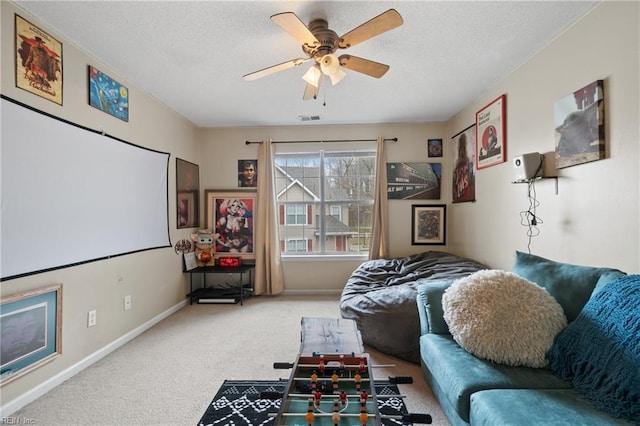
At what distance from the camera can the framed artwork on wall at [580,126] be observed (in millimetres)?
1731

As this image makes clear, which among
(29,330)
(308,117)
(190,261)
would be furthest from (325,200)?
(29,330)

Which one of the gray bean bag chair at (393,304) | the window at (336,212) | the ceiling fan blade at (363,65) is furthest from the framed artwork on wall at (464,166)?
the ceiling fan blade at (363,65)

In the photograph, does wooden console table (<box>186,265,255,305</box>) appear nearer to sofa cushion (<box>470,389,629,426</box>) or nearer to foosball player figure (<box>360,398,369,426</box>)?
foosball player figure (<box>360,398,369,426</box>)

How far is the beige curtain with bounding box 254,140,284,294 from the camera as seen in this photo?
3996mm

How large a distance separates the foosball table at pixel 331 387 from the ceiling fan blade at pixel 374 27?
5.81ft

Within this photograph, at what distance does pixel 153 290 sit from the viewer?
3.08 m

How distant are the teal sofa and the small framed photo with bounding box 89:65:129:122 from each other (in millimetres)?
2994

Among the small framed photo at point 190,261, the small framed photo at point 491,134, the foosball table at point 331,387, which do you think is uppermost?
the small framed photo at point 491,134

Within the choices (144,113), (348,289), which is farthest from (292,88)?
(348,289)

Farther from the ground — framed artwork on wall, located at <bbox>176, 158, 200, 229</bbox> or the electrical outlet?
framed artwork on wall, located at <bbox>176, 158, 200, 229</bbox>

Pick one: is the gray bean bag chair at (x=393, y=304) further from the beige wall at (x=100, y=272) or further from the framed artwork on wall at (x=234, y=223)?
the beige wall at (x=100, y=272)

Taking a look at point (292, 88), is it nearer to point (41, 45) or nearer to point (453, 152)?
point (41, 45)

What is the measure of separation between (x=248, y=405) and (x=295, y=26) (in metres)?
2.33

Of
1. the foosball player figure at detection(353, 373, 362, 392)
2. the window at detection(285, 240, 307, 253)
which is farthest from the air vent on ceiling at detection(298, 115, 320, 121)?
the foosball player figure at detection(353, 373, 362, 392)
